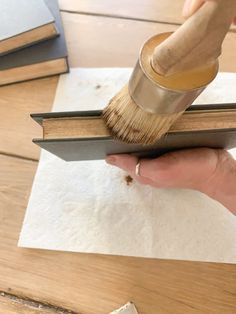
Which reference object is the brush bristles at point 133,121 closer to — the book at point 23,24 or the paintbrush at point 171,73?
the paintbrush at point 171,73

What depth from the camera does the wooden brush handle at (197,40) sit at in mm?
213

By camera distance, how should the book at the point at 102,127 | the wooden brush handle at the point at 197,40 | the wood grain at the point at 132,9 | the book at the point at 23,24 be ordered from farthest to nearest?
the wood grain at the point at 132,9, the book at the point at 23,24, the book at the point at 102,127, the wooden brush handle at the point at 197,40

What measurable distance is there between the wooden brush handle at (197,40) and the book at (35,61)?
1.00ft

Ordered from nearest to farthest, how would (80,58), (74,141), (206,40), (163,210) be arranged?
(206,40) → (74,141) → (163,210) → (80,58)

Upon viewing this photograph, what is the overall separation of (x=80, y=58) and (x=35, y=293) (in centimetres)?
35

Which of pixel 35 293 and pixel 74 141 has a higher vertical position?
pixel 74 141

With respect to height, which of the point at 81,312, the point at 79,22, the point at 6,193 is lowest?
the point at 81,312

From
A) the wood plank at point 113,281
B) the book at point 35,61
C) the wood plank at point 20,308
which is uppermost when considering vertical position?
the book at point 35,61

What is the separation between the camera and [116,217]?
470 millimetres

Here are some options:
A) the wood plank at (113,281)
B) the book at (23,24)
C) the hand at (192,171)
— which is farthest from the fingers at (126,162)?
the book at (23,24)

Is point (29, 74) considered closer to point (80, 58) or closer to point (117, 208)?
point (80, 58)

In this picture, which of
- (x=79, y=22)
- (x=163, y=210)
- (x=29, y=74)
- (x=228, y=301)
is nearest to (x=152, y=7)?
(x=79, y=22)

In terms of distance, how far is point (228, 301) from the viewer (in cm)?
43

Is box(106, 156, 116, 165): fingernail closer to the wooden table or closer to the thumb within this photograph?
the wooden table
